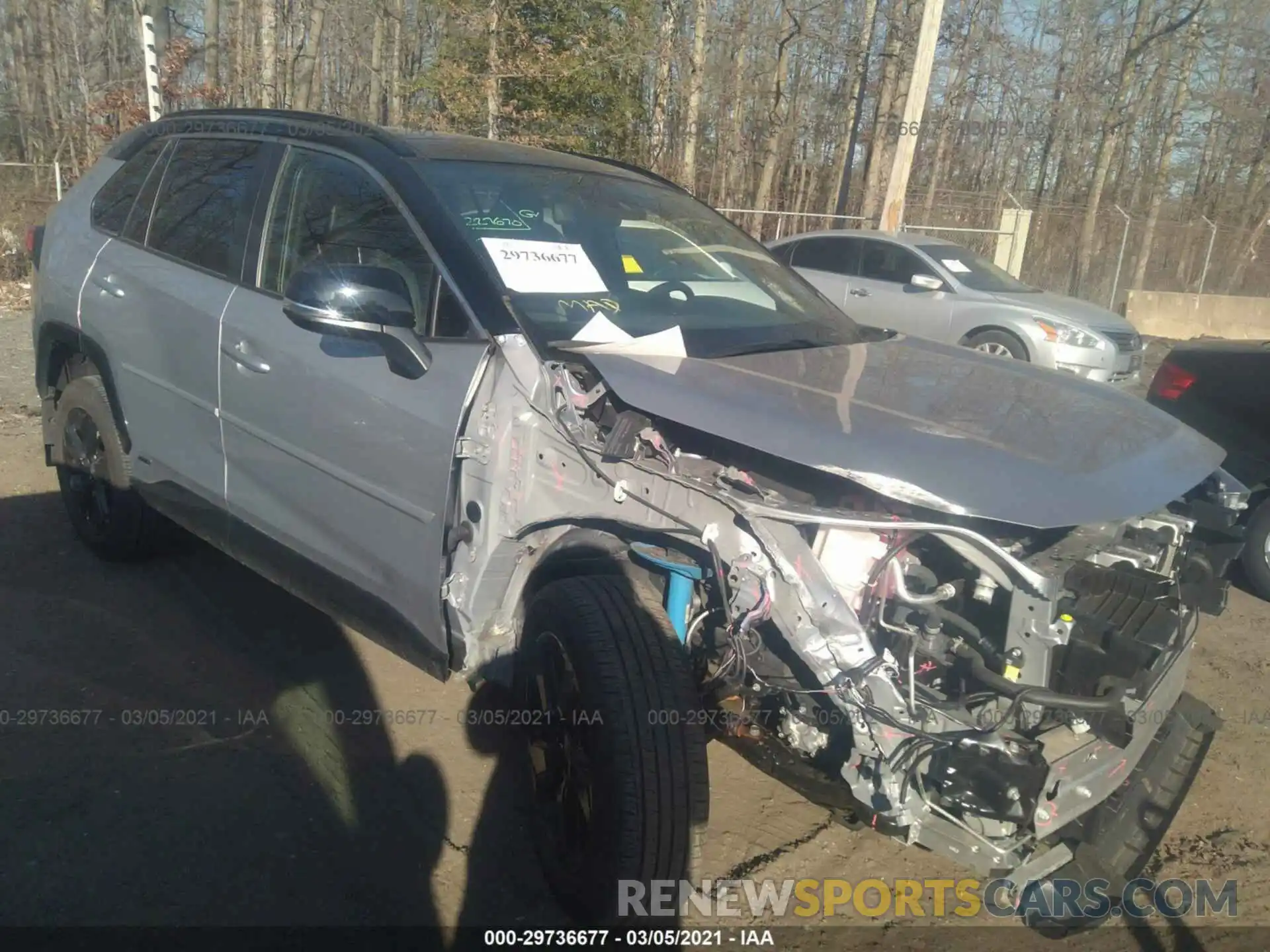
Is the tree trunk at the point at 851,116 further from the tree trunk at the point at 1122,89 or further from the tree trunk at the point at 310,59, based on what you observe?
the tree trunk at the point at 310,59

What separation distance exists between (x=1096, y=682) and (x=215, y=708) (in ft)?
9.16

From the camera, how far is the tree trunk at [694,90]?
18.5 metres

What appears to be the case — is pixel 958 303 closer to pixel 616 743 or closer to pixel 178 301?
pixel 178 301

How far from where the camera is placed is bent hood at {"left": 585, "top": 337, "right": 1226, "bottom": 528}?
2.16m

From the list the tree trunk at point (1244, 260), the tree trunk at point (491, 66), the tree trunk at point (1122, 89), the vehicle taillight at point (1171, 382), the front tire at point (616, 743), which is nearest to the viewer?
the front tire at point (616, 743)

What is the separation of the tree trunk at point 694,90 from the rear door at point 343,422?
16.5 m

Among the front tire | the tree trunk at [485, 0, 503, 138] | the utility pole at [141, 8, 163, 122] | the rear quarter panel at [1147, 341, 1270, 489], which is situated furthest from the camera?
the tree trunk at [485, 0, 503, 138]

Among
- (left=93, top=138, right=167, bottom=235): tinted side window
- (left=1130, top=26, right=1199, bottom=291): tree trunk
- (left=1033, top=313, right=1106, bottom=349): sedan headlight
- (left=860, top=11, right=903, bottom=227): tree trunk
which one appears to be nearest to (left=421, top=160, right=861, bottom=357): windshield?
(left=93, top=138, right=167, bottom=235): tinted side window

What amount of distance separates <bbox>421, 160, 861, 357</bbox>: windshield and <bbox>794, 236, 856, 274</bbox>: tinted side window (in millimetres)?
7833

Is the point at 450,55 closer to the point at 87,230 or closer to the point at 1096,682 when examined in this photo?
the point at 87,230

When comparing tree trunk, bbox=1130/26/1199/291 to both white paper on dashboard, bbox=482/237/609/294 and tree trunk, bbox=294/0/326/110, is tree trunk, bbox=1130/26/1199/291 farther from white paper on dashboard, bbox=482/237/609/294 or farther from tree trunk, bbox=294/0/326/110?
white paper on dashboard, bbox=482/237/609/294

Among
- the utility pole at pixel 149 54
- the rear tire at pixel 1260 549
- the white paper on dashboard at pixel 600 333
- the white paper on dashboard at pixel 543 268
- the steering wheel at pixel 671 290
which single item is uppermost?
the utility pole at pixel 149 54

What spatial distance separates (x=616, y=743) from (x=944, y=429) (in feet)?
3.61

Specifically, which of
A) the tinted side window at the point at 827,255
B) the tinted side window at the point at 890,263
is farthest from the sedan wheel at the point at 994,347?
the tinted side window at the point at 827,255
